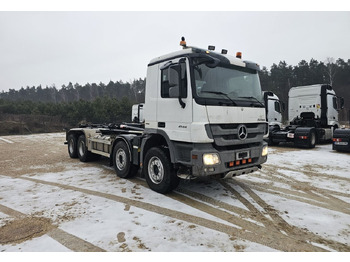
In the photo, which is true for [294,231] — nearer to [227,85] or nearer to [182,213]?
[182,213]

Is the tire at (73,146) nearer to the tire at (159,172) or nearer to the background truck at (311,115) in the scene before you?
the tire at (159,172)

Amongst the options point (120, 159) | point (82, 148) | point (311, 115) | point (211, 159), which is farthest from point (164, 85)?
point (311, 115)

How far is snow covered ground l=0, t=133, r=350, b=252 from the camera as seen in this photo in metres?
3.16

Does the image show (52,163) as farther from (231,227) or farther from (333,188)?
(333,188)

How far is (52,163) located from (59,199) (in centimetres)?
463

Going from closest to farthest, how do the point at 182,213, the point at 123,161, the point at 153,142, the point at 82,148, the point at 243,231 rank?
the point at 243,231, the point at 182,213, the point at 153,142, the point at 123,161, the point at 82,148

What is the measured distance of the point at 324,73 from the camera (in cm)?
5341

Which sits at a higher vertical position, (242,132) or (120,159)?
(242,132)

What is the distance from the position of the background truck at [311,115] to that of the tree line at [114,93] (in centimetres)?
553

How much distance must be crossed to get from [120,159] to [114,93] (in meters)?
80.3

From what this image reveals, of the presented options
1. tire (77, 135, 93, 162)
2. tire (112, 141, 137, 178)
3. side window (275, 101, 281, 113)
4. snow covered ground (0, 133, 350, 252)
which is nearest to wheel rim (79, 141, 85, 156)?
tire (77, 135, 93, 162)

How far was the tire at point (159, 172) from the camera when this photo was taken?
16.1 feet

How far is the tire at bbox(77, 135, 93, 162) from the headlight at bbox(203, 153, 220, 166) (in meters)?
6.05

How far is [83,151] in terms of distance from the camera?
9.06m
